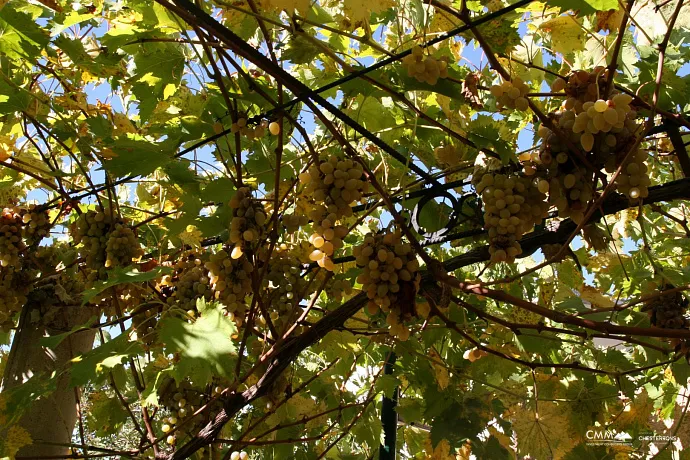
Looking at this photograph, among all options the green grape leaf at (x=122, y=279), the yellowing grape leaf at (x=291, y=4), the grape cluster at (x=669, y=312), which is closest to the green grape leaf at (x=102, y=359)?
the green grape leaf at (x=122, y=279)

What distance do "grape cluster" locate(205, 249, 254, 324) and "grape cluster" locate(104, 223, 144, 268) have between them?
0.34 m

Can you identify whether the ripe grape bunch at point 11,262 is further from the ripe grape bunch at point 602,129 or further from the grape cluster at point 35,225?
the ripe grape bunch at point 602,129

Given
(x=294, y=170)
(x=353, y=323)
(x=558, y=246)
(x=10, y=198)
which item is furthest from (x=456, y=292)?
(x=10, y=198)

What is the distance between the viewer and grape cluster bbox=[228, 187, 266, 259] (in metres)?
1.39

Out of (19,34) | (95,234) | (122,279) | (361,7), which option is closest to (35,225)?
(95,234)

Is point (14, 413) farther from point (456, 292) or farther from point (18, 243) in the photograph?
point (456, 292)

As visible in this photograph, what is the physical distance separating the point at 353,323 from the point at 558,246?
0.91 meters

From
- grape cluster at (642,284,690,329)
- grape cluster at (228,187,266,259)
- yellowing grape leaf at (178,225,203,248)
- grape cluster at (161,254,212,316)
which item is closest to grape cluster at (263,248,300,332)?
grape cluster at (161,254,212,316)

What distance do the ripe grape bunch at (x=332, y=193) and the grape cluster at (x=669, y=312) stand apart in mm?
950

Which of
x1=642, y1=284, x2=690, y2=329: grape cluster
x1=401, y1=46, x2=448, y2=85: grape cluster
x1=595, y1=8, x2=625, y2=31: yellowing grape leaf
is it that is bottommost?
x1=642, y1=284, x2=690, y2=329: grape cluster

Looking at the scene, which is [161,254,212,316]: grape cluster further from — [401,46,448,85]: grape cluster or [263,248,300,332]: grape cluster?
[401,46,448,85]: grape cluster

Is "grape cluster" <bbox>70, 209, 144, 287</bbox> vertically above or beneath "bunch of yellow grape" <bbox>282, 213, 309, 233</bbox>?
above

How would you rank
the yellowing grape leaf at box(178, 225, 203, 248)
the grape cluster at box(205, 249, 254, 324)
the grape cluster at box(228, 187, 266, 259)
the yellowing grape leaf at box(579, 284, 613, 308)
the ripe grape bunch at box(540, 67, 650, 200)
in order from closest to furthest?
the ripe grape bunch at box(540, 67, 650, 200) → the grape cluster at box(228, 187, 266, 259) → the grape cluster at box(205, 249, 254, 324) → the yellowing grape leaf at box(579, 284, 613, 308) → the yellowing grape leaf at box(178, 225, 203, 248)

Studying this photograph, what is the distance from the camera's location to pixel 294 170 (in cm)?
198
